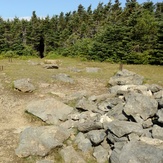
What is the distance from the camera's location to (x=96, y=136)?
38.0 ft

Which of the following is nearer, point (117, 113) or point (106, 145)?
point (106, 145)

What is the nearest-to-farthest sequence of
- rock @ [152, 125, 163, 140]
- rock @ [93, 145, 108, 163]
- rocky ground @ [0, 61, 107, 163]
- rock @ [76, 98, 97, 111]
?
rock @ [152, 125, 163, 140]
rock @ [93, 145, 108, 163]
rocky ground @ [0, 61, 107, 163]
rock @ [76, 98, 97, 111]

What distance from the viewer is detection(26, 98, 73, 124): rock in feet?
48.0

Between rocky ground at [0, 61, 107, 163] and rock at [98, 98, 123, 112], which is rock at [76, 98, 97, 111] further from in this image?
rocky ground at [0, 61, 107, 163]

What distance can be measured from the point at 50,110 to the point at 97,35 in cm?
3758

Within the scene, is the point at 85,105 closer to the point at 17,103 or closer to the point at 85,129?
the point at 85,129

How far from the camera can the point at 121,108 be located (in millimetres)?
13234

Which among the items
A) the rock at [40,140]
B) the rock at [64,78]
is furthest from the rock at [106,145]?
the rock at [64,78]

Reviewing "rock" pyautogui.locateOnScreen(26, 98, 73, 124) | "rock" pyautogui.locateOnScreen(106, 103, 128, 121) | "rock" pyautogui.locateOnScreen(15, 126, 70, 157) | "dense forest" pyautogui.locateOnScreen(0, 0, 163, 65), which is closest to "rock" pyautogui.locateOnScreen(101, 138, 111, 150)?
"rock" pyautogui.locateOnScreen(106, 103, 128, 121)

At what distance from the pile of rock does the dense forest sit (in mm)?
26092

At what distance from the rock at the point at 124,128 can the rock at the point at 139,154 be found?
1.18 metres

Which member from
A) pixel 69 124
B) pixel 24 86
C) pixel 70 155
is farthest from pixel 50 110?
pixel 24 86

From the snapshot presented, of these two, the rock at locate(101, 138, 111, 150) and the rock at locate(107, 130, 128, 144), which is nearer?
the rock at locate(107, 130, 128, 144)

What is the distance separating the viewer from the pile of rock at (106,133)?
9.67m
